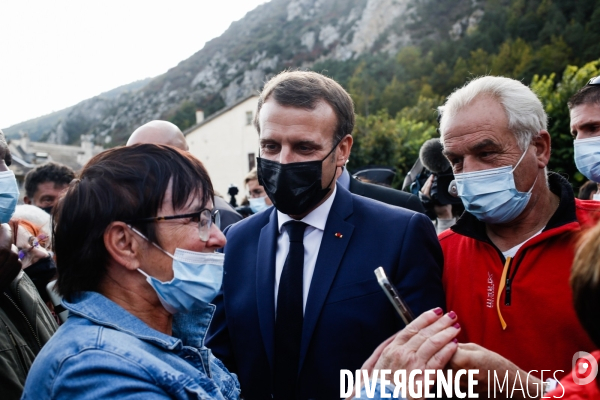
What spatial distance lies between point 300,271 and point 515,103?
4.36 feet

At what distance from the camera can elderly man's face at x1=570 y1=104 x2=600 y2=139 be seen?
3.40 metres

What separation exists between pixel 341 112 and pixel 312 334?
3.88ft

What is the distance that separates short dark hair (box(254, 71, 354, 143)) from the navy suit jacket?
38 centimetres

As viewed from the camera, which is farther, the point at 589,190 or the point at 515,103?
the point at 589,190

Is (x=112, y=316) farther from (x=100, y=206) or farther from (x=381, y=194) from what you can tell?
(x=381, y=194)

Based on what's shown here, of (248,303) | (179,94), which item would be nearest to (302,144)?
(248,303)

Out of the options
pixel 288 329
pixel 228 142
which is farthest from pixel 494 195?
pixel 228 142

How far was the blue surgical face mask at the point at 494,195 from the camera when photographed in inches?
99.3

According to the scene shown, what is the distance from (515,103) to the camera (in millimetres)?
2557

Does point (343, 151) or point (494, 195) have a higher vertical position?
point (343, 151)

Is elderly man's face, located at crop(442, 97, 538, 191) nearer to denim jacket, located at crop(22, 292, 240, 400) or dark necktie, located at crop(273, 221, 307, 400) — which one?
dark necktie, located at crop(273, 221, 307, 400)

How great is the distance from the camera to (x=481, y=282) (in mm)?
2492

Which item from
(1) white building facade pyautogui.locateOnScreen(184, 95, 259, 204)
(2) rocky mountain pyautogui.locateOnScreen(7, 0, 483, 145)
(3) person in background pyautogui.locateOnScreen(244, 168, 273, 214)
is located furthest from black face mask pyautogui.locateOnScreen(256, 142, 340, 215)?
(2) rocky mountain pyautogui.locateOnScreen(7, 0, 483, 145)

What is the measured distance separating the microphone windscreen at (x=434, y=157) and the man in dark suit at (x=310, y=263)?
82.4 inches
